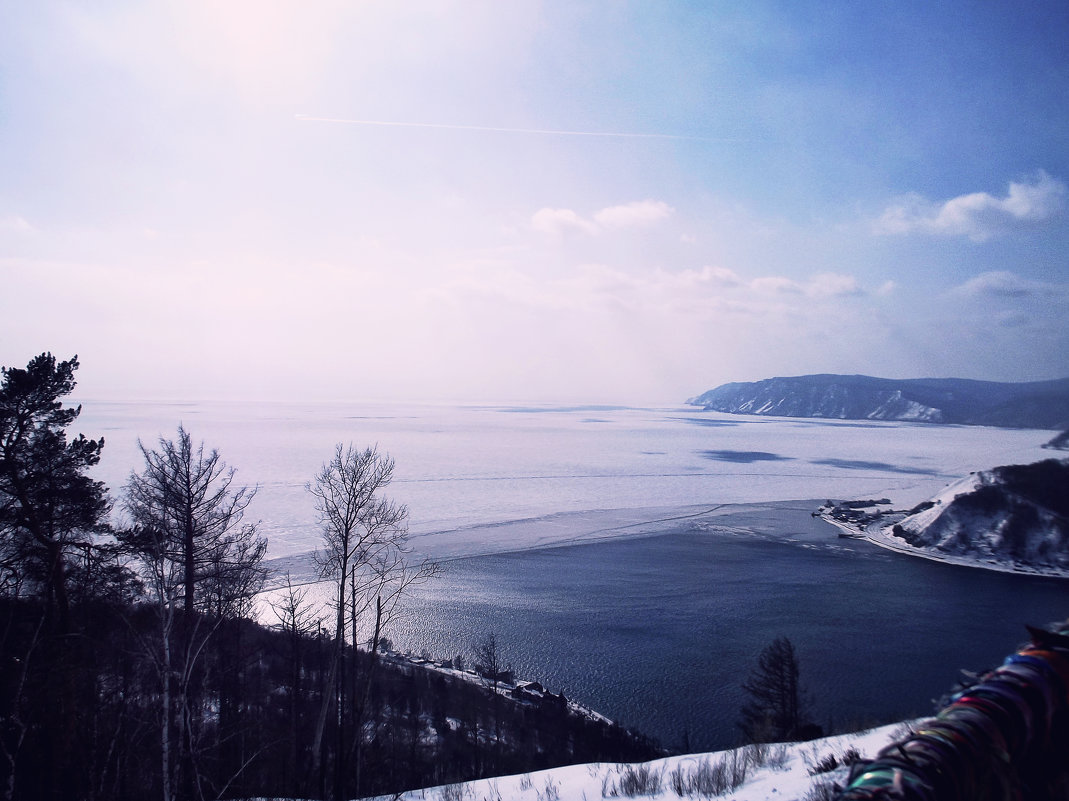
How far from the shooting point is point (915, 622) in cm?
1953

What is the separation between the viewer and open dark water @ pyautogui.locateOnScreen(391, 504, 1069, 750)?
14.3m

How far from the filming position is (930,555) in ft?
90.2

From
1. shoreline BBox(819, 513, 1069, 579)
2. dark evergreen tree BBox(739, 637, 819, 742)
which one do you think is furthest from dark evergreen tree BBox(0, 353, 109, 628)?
shoreline BBox(819, 513, 1069, 579)

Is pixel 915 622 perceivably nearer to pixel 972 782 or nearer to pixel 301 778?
pixel 301 778

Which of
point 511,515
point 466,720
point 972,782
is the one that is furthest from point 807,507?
point 972,782

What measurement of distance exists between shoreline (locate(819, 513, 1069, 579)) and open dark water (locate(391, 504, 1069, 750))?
0.73 meters

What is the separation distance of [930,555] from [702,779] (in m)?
29.9

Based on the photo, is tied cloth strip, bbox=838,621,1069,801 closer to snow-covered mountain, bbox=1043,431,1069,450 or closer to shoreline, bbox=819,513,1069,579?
shoreline, bbox=819,513,1069,579

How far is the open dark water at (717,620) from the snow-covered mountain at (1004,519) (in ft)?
7.78

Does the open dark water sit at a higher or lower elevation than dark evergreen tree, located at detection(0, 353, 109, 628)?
lower

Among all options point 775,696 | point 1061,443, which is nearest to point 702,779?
point 775,696

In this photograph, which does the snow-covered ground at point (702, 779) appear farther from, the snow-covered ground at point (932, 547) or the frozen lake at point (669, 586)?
the snow-covered ground at point (932, 547)

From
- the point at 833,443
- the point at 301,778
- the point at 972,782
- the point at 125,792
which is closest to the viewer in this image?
the point at 972,782

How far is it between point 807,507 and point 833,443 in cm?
4710
